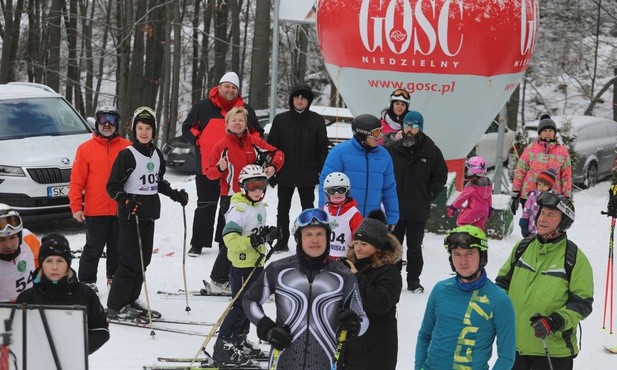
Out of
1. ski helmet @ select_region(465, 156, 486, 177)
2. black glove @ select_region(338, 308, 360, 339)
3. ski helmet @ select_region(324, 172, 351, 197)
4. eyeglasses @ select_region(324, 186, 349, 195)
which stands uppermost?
ski helmet @ select_region(324, 172, 351, 197)

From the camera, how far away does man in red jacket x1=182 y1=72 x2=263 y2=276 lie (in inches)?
426

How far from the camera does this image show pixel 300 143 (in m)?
11.1

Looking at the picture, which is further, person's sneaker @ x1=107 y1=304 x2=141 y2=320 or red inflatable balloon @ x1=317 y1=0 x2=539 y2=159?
red inflatable balloon @ x1=317 y1=0 x2=539 y2=159

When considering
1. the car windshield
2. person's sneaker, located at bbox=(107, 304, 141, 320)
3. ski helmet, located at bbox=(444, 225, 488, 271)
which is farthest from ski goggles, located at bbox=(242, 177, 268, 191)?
the car windshield

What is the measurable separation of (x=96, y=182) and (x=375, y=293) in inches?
166

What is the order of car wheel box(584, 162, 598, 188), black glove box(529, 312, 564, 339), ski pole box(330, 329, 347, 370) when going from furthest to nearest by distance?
car wheel box(584, 162, 598, 188) → black glove box(529, 312, 564, 339) → ski pole box(330, 329, 347, 370)

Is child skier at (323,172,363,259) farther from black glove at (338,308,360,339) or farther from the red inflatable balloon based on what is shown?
the red inflatable balloon

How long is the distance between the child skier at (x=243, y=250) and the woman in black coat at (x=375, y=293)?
5.49 ft

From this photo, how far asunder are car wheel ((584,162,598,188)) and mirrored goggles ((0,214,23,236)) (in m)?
17.9

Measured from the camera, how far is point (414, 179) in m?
10.2

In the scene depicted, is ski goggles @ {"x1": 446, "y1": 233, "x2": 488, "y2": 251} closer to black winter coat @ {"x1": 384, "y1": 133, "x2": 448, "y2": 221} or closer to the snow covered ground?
the snow covered ground

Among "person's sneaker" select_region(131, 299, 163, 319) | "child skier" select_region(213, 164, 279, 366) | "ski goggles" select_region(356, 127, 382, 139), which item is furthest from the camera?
"ski goggles" select_region(356, 127, 382, 139)

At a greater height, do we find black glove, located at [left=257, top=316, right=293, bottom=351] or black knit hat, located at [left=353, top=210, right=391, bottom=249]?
black knit hat, located at [left=353, top=210, right=391, bottom=249]

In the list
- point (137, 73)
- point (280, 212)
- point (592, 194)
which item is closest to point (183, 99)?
point (137, 73)
